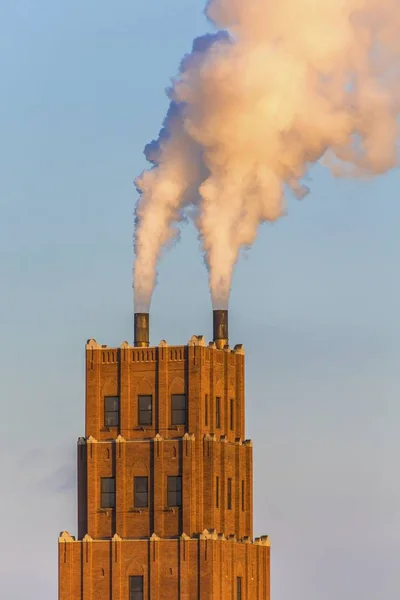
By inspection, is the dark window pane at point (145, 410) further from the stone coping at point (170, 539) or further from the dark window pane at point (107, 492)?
the stone coping at point (170, 539)

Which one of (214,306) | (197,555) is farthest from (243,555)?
(214,306)

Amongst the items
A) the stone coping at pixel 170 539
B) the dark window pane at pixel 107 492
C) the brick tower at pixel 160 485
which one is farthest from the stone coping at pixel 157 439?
the stone coping at pixel 170 539

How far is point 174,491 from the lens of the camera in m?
156

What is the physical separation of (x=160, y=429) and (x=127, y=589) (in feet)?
29.8

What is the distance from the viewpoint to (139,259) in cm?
15888

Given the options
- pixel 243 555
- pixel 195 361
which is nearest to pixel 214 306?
pixel 195 361

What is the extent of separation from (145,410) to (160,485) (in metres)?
4.52

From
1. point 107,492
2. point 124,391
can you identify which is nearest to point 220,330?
point 124,391

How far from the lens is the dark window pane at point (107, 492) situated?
157000 millimetres

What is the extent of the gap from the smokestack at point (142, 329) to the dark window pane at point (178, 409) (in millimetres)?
3536

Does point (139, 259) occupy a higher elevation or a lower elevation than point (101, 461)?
higher

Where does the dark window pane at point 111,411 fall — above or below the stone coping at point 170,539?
above

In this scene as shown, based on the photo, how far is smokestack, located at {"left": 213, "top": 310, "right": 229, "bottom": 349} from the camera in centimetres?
15888

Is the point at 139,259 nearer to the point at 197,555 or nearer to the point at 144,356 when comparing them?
the point at 144,356
